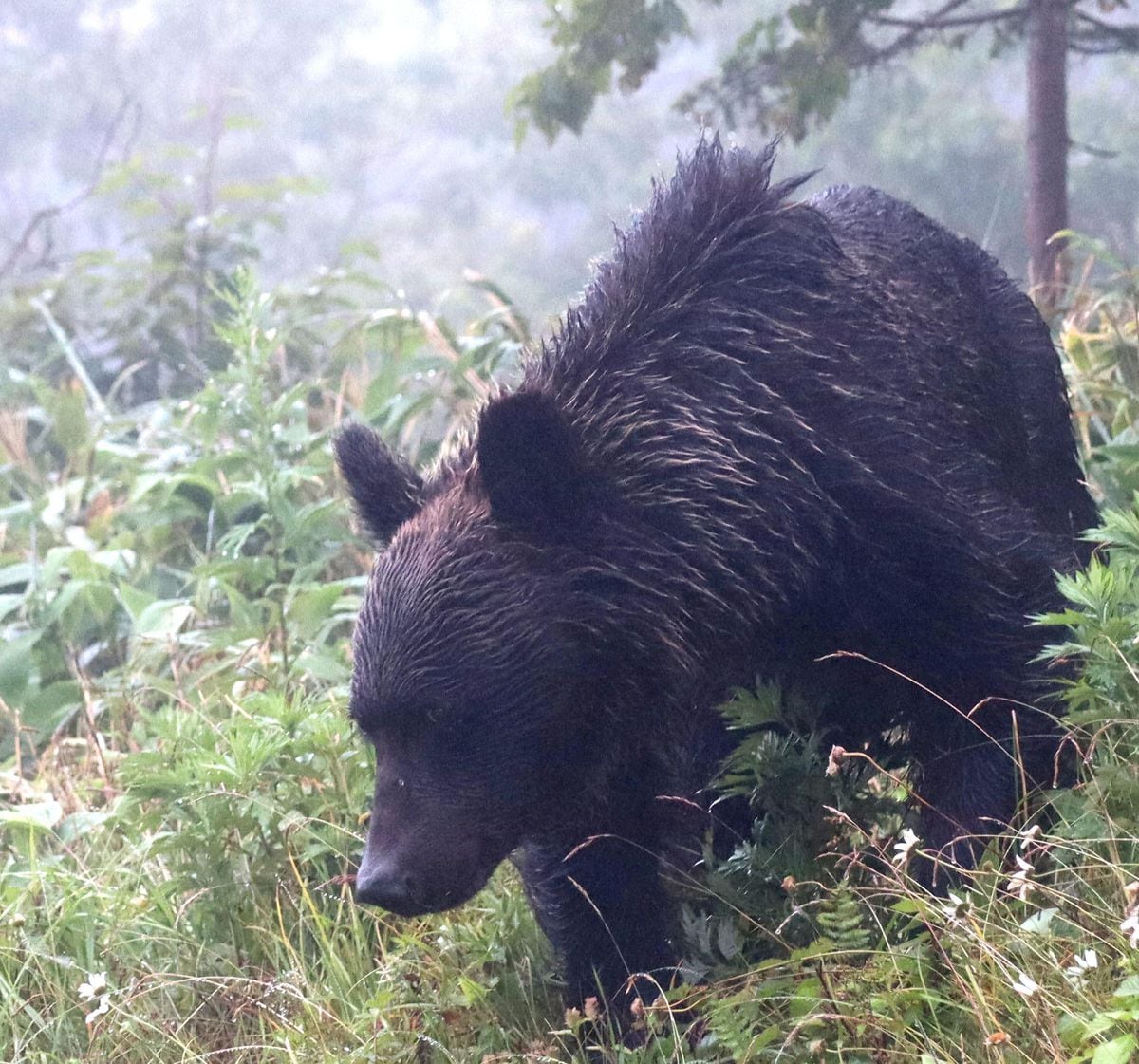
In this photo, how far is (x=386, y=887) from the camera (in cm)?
262

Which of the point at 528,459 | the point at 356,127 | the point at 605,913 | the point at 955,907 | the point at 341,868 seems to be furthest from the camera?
the point at 356,127

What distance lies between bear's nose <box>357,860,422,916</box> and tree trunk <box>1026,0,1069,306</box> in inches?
178

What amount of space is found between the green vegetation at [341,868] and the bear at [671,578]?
14cm

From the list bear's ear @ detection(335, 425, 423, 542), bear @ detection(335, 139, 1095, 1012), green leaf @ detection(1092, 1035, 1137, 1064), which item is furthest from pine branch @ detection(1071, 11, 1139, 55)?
green leaf @ detection(1092, 1035, 1137, 1064)

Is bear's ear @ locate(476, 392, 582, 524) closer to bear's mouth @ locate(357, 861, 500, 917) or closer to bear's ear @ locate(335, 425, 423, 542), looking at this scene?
bear's ear @ locate(335, 425, 423, 542)

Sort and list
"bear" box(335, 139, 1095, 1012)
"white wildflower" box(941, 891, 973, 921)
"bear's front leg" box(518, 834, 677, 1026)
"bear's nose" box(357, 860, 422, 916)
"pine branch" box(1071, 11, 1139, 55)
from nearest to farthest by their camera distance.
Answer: "white wildflower" box(941, 891, 973, 921)
"bear's nose" box(357, 860, 422, 916)
"bear" box(335, 139, 1095, 1012)
"bear's front leg" box(518, 834, 677, 1026)
"pine branch" box(1071, 11, 1139, 55)

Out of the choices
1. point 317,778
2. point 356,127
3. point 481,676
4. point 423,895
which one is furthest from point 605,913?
point 356,127

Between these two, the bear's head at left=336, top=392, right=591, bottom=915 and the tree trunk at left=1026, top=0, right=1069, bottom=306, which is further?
the tree trunk at left=1026, top=0, right=1069, bottom=306

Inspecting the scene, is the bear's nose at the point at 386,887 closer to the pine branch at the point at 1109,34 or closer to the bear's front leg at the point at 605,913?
the bear's front leg at the point at 605,913

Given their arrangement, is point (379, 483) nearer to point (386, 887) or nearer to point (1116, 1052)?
point (386, 887)

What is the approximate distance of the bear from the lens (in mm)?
2756

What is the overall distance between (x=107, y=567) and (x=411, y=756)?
3320mm

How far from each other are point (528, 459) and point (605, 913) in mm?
1098

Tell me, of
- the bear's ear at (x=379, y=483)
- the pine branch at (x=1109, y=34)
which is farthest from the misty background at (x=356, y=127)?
the bear's ear at (x=379, y=483)
